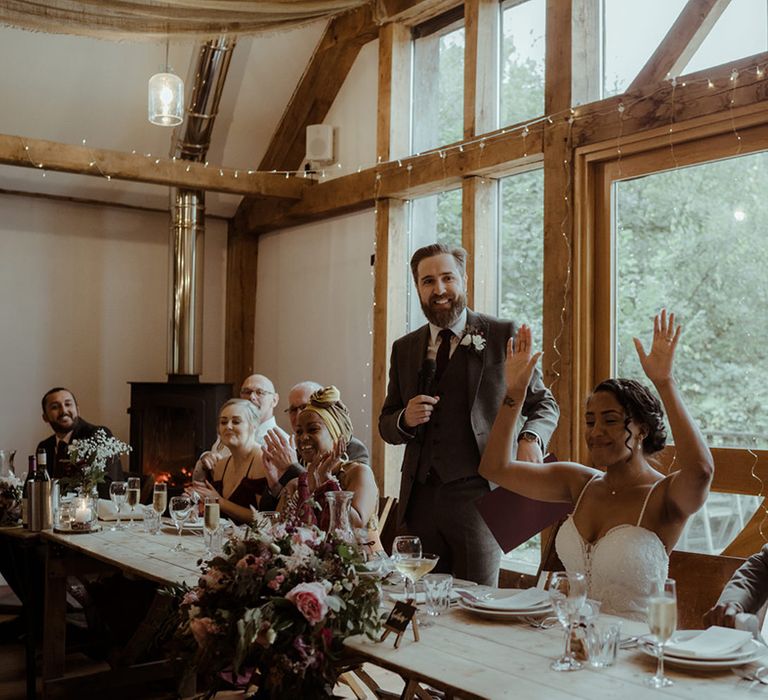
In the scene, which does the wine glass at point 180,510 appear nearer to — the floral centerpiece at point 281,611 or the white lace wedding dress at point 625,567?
the floral centerpiece at point 281,611

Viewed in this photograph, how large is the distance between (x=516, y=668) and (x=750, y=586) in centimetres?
96

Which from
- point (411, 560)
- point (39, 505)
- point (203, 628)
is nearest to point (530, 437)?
point (411, 560)

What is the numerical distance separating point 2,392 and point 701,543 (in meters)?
4.84

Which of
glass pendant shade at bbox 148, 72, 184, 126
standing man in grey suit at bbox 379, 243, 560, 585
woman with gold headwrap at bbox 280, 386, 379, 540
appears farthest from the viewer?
glass pendant shade at bbox 148, 72, 184, 126

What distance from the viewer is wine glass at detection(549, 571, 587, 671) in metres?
1.83

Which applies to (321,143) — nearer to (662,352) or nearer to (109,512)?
(109,512)

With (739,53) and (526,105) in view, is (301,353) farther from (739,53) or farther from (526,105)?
(739,53)

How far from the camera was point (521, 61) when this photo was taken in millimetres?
5352

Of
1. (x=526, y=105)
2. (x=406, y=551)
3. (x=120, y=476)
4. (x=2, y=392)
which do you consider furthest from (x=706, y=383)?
(x=2, y=392)

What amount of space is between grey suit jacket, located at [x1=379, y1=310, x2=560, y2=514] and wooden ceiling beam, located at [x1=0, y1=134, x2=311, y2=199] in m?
3.42

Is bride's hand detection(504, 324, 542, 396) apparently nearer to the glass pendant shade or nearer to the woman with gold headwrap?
the woman with gold headwrap

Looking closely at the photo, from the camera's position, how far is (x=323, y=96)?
6.80 meters

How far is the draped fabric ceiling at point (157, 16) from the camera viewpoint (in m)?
4.14

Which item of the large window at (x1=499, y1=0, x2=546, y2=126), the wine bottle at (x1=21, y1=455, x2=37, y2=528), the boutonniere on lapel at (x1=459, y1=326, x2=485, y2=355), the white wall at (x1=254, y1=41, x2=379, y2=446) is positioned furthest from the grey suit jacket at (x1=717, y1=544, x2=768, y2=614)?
the white wall at (x1=254, y1=41, x2=379, y2=446)
